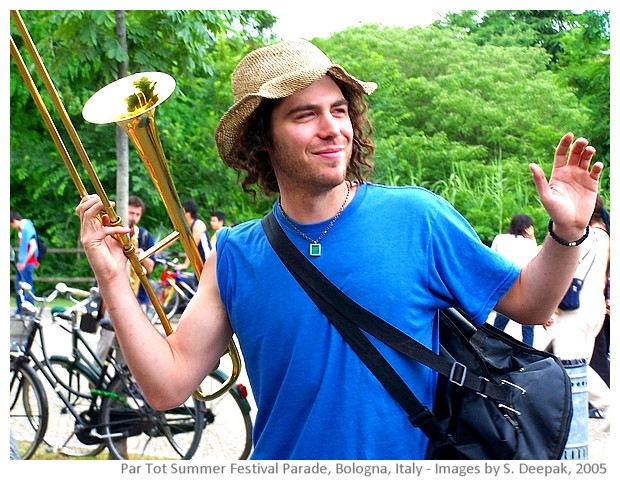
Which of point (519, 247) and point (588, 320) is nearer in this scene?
point (588, 320)

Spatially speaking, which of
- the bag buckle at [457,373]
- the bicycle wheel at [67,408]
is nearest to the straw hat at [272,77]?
the bag buckle at [457,373]

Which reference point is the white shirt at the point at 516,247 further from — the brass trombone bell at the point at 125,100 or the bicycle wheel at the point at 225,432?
the brass trombone bell at the point at 125,100

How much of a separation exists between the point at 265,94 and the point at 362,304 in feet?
1.85

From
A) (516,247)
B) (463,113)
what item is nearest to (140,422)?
(516,247)

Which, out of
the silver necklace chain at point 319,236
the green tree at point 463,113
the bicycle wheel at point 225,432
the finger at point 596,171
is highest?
the finger at point 596,171

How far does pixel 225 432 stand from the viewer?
18.5 feet

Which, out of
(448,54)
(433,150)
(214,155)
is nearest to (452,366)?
(433,150)

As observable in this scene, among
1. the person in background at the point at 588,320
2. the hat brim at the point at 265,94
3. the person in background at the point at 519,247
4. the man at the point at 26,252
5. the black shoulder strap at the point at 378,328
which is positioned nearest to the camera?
the black shoulder strap at the point at 378,328

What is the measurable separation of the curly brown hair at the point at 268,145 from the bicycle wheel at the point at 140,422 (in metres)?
3.15

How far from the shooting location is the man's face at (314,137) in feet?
7.34

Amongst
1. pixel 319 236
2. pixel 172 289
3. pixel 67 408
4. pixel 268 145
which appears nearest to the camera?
pixel 319 236

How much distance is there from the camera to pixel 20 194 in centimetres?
1975

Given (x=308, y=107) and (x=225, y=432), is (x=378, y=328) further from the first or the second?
(x=225, y=432)

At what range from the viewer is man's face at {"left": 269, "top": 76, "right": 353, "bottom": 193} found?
7.34 feet
